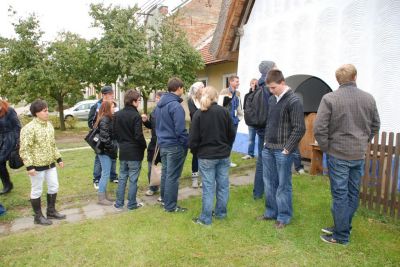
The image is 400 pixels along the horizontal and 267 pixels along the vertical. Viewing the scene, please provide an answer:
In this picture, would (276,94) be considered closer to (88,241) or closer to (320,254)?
(320,254)

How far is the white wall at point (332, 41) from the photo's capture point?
Answer: 6430 mm

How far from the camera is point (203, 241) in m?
4.29

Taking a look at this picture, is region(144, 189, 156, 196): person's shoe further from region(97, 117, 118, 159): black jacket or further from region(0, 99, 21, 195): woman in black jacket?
region(0, 99, 21, 195): woman in black jacket

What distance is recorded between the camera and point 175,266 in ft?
12.3

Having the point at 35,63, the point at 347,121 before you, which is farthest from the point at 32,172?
the point at 35,63

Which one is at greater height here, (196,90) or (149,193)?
(196,90)

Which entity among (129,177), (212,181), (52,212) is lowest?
(52,212)

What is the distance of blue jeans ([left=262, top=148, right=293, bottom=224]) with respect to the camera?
4.41 meters

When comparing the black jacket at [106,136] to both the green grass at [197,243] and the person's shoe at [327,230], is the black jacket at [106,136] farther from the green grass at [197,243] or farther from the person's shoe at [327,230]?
the person's shoe at [327,230]

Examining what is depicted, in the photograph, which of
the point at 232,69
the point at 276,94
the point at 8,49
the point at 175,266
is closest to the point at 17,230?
the point at 175,266

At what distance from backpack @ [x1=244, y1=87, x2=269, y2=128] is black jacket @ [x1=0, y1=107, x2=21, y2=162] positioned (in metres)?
4.24

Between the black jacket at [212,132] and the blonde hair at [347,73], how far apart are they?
4.86 feet

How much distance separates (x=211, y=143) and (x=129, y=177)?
168 centimetres

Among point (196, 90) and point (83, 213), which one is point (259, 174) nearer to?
point (196, 90)
